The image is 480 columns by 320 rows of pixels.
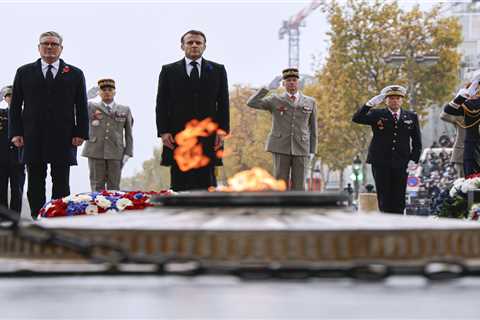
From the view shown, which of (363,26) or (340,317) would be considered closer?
(340,317)

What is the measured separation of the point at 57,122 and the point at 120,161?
6.19 meters

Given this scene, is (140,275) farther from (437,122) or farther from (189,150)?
(437,122)

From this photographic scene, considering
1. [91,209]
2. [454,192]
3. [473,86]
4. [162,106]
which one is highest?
[473,86]

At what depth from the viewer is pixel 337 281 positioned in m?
2.63

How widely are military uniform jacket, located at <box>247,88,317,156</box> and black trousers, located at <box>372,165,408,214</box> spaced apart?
1114 mm

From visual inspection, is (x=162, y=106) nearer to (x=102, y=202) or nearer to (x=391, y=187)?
(x=102, y=202)

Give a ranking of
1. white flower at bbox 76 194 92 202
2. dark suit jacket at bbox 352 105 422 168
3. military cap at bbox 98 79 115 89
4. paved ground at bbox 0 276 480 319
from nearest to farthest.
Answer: paved ground at bbox 0 276 480 319
white flower at bbox 76 194 92 202
dark suit jacket at bbox 352 105 422 168
military cap at bbox 98 79 115 89

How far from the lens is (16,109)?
34.2ft

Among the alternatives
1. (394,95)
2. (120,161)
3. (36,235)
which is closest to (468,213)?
(394,95)

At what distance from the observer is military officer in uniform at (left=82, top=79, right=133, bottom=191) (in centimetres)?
1641

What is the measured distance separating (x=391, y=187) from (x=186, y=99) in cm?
432

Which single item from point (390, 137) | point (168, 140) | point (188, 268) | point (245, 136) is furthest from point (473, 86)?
point (245, 136)

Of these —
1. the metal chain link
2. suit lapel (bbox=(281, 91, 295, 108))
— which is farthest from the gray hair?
the metal chain link

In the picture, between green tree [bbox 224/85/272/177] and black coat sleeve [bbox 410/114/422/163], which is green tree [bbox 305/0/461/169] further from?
black coat sleeve [bbox 410/114/422/163]
